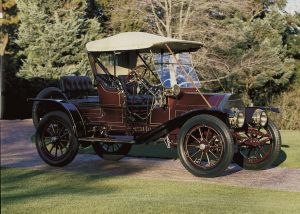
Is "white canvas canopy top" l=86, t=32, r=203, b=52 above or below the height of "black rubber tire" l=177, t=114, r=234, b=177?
above

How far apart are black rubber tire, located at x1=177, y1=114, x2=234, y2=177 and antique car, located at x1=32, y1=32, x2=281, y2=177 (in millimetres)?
15

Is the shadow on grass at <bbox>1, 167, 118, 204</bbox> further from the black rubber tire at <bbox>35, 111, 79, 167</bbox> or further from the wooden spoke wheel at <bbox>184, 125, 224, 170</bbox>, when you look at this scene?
the wooden spoke wheel at <bbox>184, 125, 224, 170</bbox>

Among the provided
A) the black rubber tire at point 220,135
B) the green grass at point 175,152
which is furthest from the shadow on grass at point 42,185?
the green grass at point 175,152

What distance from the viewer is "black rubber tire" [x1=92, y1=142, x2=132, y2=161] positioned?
33.8 ft

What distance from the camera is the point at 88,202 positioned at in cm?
598

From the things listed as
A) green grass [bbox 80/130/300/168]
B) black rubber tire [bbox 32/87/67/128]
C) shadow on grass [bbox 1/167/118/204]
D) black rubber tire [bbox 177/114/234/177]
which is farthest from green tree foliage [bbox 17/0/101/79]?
black rubber tire [bbox 177/114/234/177]

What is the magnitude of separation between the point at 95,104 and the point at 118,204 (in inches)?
150

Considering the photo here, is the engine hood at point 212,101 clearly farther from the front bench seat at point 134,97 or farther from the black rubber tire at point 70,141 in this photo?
the black rubber tire at point 70,141

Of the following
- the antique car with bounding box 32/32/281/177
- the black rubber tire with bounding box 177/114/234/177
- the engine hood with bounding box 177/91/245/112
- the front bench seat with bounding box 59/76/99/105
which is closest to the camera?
the black rubber tire with bounding box 177/114/234/177

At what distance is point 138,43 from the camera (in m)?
9.02

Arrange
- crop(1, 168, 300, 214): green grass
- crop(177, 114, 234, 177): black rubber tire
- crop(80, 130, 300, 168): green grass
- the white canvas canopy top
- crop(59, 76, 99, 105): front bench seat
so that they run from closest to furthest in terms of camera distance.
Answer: crop(1, 168, 300, 214): green grass < crop(177, 114, 234, 177): black rubber tire < the white canvas canopy top < crop(59, 76, 99, 105): front bench seat < crop(80, 130, 300, 168): green grass

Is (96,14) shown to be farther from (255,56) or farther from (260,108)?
(260,108)

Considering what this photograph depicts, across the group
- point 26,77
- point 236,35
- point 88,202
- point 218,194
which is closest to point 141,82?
point 218,194

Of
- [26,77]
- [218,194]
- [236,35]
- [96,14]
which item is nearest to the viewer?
[218,194]
